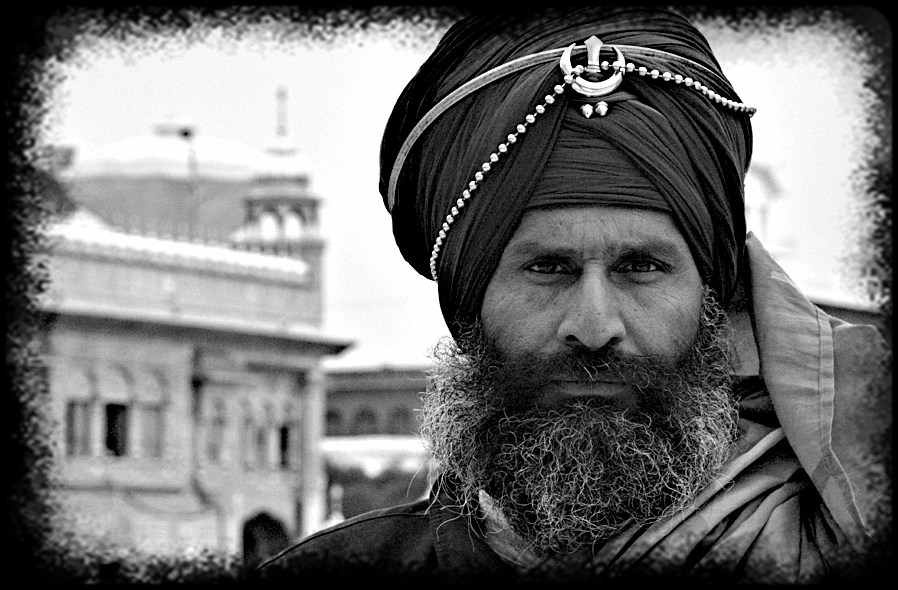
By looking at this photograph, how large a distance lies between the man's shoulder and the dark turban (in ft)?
0.51

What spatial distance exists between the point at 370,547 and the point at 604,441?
203 millimetres

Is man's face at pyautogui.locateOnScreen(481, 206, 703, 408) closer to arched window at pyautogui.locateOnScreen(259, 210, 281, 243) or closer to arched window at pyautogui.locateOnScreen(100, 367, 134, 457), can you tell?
arched window at pyautogui.locateOnScreen(100, 367, 134, 457)

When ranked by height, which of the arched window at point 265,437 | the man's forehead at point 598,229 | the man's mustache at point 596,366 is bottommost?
the arched window at point 265,437

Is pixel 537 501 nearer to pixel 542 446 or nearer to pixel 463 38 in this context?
pixel 542 446

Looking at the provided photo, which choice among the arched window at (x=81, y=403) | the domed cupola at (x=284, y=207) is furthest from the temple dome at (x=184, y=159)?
the arched window at (x=81, y=403)

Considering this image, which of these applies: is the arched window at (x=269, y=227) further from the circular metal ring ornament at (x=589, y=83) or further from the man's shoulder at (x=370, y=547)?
the circular metal ring ornament at (x=589, y=83)

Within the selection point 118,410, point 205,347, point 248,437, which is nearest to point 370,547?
point 118,410

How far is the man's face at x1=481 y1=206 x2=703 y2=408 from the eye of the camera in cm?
146

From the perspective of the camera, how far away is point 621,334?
57.3 inches

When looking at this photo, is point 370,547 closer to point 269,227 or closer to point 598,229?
point 598,229

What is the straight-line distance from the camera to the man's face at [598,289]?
57.5 inches

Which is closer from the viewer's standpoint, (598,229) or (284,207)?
(598,229)

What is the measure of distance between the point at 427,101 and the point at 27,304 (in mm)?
300

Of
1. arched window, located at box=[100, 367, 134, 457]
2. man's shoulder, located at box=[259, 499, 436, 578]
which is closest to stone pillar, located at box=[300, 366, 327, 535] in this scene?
arched window, located at box=[100, 367, 134, 457]
